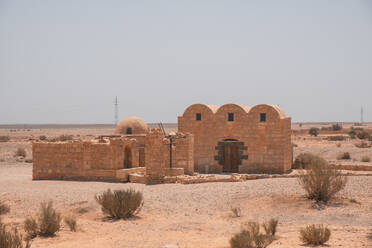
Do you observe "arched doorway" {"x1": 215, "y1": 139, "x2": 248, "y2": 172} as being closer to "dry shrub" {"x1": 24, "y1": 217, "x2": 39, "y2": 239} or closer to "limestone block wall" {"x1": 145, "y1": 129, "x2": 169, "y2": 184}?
"limestone block wall" {"x1": 145, "y1": 129, "x2": 169, "y2": 184}

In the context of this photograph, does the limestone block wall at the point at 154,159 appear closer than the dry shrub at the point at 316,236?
No

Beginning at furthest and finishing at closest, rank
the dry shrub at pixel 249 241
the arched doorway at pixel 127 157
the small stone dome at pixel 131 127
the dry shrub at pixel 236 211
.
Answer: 1. the small stone dome at pixel 131 127
2. the arched doorway at pixel 127 157
3. the dry shrub at pixel 236 211
4. the dry shrub at pixel 249 241

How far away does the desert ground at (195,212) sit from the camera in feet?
29.8

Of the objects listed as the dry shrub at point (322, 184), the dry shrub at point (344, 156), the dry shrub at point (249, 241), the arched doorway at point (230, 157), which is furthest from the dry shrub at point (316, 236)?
the dry shrub at point (344, 156)

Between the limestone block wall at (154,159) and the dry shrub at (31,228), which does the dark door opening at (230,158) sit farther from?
the dry shrub at (31,228)

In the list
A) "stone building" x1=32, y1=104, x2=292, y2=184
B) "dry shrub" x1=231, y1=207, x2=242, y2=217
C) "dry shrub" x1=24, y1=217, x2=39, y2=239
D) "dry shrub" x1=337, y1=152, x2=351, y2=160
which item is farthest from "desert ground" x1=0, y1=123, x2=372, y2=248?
"dry shrub" x1=337, y1=152, x2=351, y2=160

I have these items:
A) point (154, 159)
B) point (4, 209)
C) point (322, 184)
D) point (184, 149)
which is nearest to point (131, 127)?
point (184, 149)

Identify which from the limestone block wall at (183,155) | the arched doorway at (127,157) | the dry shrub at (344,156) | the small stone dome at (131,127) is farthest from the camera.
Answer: the dry shrub at (344,156)

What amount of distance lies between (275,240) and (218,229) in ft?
5.72

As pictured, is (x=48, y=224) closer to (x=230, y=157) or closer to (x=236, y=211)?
(x=236, y=211)

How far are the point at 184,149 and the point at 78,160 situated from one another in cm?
471

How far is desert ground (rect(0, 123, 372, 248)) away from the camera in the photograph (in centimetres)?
909

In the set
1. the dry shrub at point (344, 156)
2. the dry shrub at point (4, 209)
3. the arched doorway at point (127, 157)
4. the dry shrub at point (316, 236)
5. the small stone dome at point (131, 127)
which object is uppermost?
the small stone dome at point (131, 127)

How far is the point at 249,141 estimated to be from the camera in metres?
Result: 21.2
